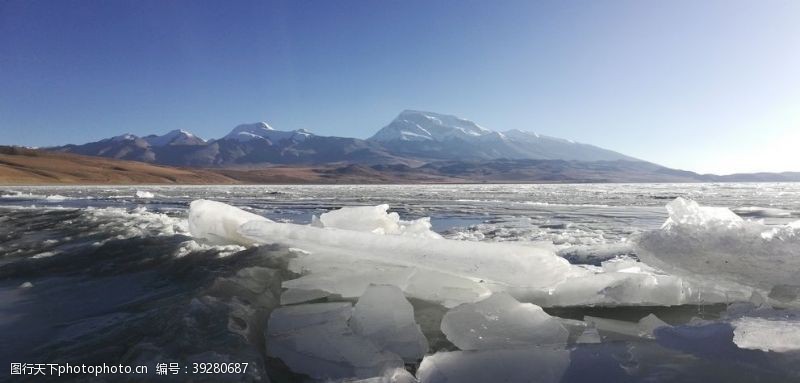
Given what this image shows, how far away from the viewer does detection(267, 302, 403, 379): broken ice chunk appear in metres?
1.95

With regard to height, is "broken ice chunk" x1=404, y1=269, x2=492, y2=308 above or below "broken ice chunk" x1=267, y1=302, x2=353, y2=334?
above

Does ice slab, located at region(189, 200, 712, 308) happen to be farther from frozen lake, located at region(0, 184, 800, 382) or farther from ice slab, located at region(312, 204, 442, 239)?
ice slab, located at region(312, 204, 442, 239)

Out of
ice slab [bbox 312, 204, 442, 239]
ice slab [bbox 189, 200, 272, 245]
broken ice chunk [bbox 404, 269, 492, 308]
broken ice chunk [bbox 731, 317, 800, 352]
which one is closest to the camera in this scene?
broken ice chunk [bbox 731, 317, 800, 352]

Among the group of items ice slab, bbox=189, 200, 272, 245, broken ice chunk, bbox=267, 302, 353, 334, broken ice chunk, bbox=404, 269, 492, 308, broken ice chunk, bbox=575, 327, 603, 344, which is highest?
ice slab, bbox=189, 200, 272, 245

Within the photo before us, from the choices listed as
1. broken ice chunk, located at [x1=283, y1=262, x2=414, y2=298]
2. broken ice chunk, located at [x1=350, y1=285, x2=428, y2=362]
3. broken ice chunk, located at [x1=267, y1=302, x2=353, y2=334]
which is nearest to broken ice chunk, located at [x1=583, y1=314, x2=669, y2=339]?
broken ice chunk, located at [x1=350, y1=285, x2=428, y2=362]

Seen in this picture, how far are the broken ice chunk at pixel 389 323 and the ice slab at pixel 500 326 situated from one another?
18 cm

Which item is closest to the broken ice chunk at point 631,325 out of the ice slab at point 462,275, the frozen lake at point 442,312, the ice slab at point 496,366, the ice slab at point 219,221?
the frozen lake at point 442,312

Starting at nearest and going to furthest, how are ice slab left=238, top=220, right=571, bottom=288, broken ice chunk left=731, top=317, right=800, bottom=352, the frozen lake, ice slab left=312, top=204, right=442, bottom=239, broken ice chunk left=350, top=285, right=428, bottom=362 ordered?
broken ice chunk left=731, top=317, right=800, bottom=352, the frozen lake, broken ice chunk left=350, top=285, right=428, bottom=362, ice slab left=238, top=220, right=571, bottom=288, ice slab left=312, top=204, right=442, bottom=239

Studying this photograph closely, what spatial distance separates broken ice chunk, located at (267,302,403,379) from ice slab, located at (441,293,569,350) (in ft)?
1.26

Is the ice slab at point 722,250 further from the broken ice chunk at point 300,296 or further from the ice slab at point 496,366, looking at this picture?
the broken ice chunk at point 300,296

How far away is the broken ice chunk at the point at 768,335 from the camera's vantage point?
178 centimetres

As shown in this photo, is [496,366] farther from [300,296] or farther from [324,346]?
[300,296]

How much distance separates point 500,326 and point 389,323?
55cm

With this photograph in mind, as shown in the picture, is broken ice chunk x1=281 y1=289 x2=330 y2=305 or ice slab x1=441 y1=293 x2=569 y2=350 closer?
ice slab x1=441 y1=293 x2=569 y2=350
